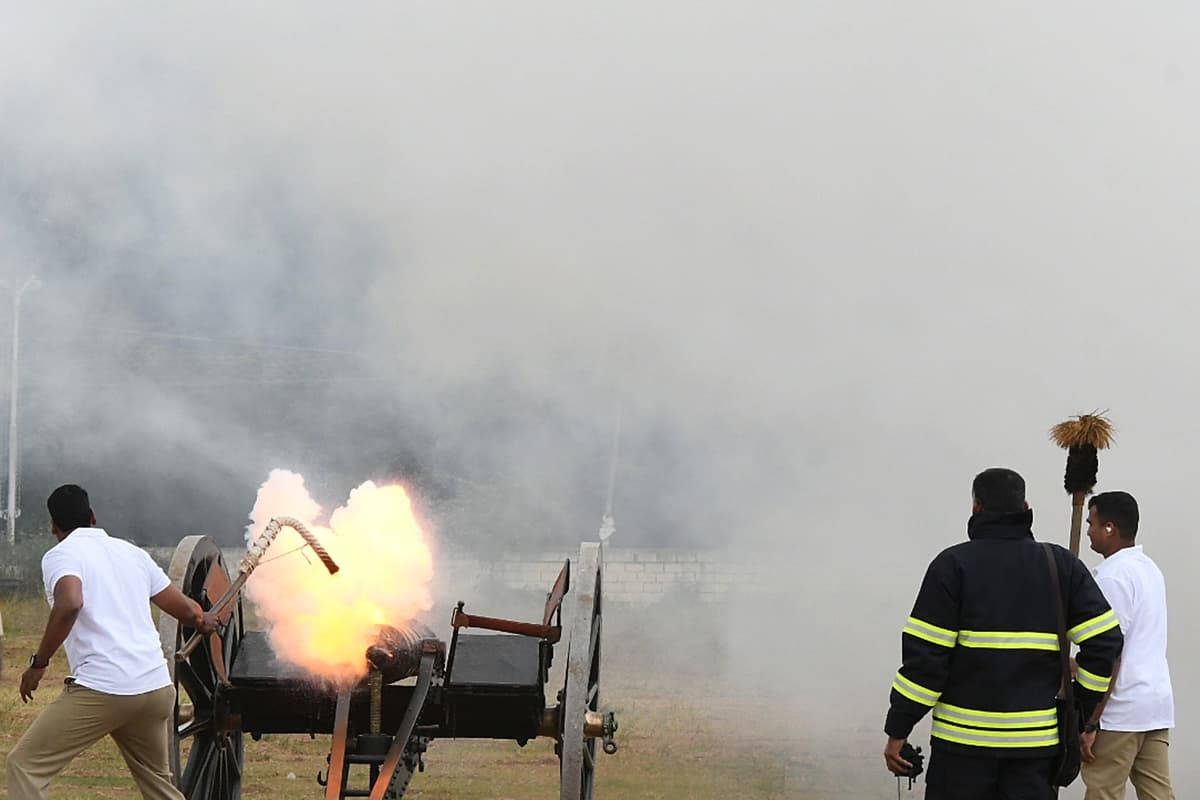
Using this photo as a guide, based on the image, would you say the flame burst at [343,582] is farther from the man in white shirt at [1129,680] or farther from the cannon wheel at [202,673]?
the man in white shirt at [1129,680]

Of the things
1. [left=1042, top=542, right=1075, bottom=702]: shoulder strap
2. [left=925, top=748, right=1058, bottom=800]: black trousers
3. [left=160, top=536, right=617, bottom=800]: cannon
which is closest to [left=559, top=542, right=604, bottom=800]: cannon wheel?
[left=160, top=536, right=617, bottom=800]: cannon

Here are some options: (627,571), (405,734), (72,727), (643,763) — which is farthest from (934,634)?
(627,571)

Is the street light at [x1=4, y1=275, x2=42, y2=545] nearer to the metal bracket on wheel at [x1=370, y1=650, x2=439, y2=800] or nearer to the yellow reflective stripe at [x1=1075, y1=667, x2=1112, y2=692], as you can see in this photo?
the metal bracket on wheel at [x1=370, y1=650, x2=439, y2=800]

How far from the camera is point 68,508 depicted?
396cm

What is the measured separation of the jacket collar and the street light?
31.7 feet

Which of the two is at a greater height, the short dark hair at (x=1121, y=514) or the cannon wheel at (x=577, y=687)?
the short dark hair at (x=1121, y=514)

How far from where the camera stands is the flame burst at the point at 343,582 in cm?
432

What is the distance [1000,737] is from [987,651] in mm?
200

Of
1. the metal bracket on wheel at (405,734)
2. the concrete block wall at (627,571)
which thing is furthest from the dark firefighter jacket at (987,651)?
the concrete block wall at (627,571)

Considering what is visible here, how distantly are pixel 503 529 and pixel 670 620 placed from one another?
4.66 feet

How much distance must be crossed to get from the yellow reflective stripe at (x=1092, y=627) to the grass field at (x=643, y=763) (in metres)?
2.78

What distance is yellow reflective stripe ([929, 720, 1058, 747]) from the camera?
3346 millimetres

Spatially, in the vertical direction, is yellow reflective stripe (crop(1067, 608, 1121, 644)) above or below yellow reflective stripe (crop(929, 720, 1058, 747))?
above

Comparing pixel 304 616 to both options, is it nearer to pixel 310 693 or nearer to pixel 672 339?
pixel 310 693
